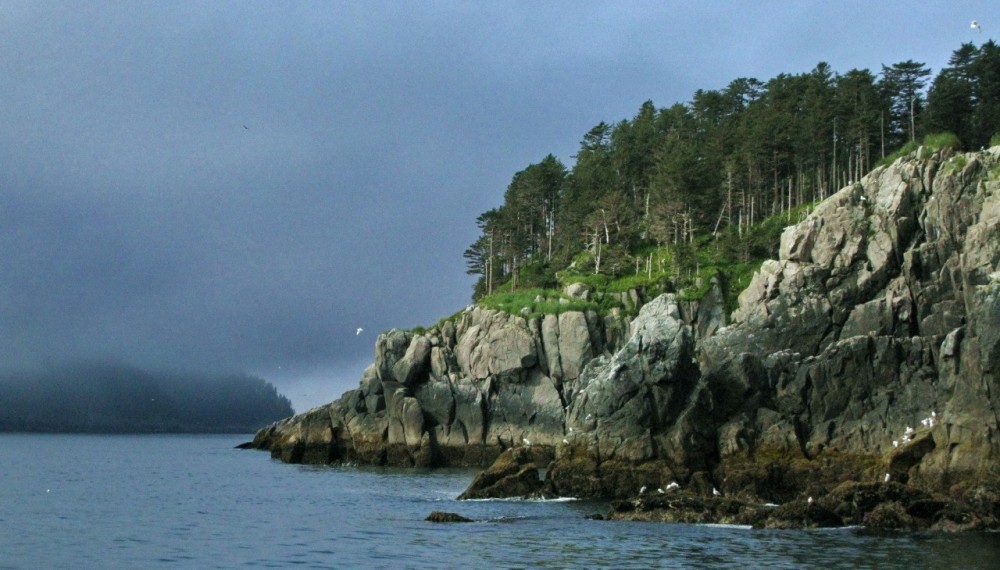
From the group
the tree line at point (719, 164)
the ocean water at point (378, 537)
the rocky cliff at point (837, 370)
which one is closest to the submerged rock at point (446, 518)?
the ocean water at point (378, 537)

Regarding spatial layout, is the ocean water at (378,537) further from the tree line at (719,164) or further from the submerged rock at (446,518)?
the tree line at (719,164)

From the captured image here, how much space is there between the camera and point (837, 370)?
6706 centimetres

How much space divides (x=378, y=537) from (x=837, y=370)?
124 feet

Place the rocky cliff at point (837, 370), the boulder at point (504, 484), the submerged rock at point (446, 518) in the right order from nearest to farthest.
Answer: the submerged rock at point (446, 518), the rocky cliff at point (837, 370), the boulder at point (504, 484)

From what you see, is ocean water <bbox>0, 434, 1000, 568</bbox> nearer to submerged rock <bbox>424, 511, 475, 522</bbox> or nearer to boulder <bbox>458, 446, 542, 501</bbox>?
submerged rock <bbox>424, 511, 475, 522</bbox>

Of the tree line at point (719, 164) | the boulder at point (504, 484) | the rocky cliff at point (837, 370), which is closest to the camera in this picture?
the rocky cliff at point (837, 370)

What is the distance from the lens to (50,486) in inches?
2805

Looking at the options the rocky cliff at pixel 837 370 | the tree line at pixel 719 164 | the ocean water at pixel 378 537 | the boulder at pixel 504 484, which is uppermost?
the tree line at pixel 719 164

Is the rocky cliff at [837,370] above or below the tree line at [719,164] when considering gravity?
below

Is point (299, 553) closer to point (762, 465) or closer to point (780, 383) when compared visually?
point (762, 465)

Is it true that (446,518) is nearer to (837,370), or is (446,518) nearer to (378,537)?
(378,537)

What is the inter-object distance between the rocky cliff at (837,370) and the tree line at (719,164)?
2324cm

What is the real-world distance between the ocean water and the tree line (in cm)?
5418

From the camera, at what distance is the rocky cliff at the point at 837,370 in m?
56.1
